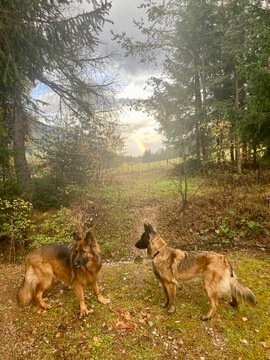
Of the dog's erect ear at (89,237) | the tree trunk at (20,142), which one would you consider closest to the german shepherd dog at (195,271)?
the dog's erect ear at (89,237)

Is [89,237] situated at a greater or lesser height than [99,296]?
greater

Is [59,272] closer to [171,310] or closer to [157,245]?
[157,245]

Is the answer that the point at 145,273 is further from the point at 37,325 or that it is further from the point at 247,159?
the point at 247,159

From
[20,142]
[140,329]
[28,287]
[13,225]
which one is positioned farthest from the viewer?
[20,142]

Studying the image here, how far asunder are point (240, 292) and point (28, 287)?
425 centimetres

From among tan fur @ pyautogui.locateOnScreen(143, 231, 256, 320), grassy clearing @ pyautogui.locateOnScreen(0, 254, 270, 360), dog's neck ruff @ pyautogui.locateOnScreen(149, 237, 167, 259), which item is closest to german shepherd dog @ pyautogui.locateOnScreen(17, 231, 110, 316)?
grassy clearing @ pyautogui.locateOnScreen(0, 254, 270, 360)

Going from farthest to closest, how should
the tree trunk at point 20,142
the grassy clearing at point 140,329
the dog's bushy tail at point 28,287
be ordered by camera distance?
the tree trunk at point 20,142
the dog's bushy tail at point 28,287
the grassy clearing at point 140,329

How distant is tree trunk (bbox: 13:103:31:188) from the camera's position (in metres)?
12.4

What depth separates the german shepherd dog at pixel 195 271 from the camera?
14.1ft

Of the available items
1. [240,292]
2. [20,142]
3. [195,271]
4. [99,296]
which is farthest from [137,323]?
[20,142]

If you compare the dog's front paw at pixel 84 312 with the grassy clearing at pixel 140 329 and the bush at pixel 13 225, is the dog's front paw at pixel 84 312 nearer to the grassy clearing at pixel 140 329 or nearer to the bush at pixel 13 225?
the grassy clearing at pixel 140 329

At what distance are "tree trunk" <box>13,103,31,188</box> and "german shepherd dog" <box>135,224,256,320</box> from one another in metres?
9.50

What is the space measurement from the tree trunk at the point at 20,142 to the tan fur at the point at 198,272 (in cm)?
954

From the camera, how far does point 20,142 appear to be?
1387 cm
